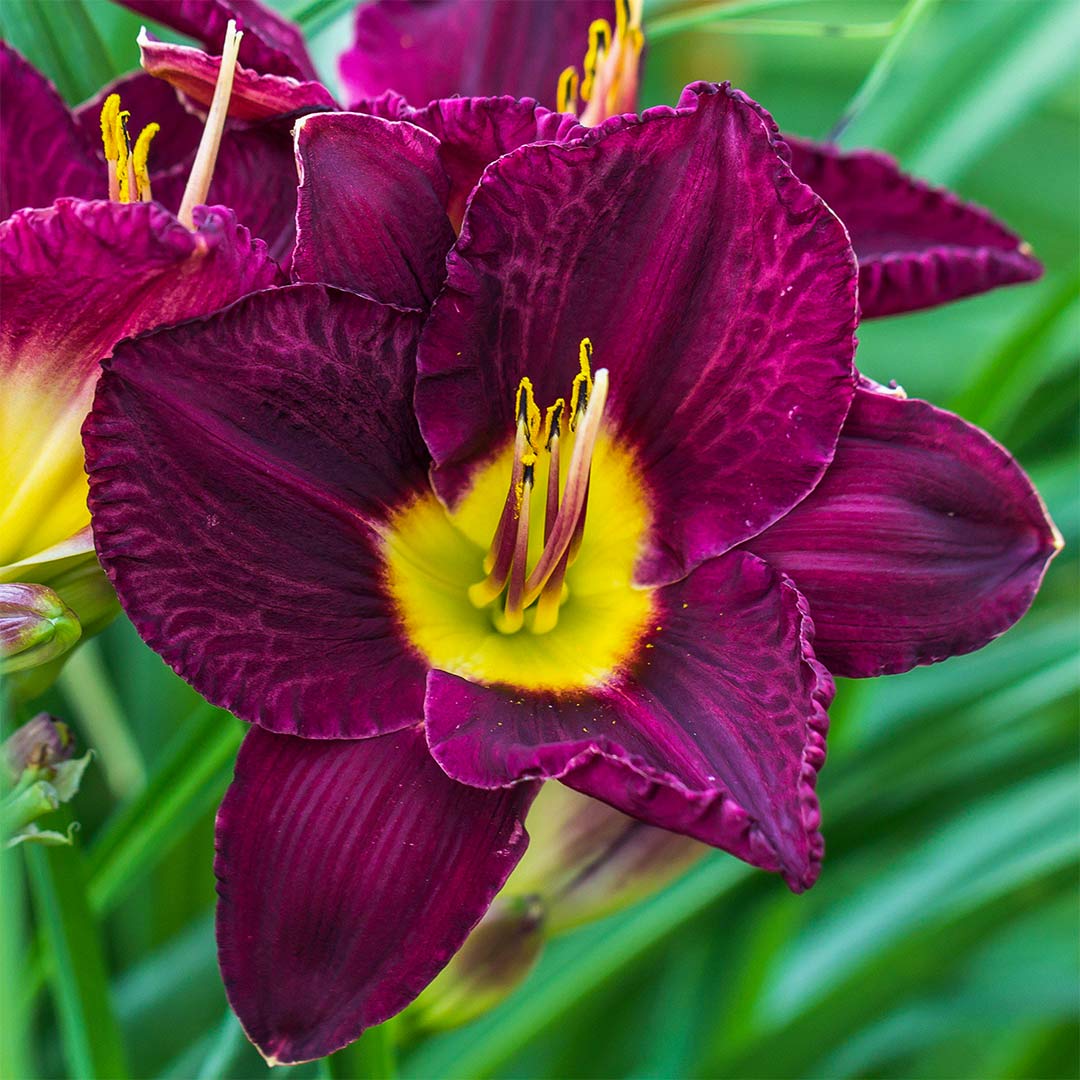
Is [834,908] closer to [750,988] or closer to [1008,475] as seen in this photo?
[750,988]

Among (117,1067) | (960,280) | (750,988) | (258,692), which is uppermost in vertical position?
(960,280)

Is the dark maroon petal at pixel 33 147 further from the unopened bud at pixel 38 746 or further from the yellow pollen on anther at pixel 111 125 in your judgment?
the unopened bud at pixel 38 746

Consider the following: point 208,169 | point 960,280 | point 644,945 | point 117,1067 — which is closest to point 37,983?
point 117,1067

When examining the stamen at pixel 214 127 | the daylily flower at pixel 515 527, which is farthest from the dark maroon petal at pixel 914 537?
the stamen at pixel 214 127

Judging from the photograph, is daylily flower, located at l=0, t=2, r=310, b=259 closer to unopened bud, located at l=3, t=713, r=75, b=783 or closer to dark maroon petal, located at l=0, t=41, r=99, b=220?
dark maroon petal, located at l=0, t=41, r=99, b=220

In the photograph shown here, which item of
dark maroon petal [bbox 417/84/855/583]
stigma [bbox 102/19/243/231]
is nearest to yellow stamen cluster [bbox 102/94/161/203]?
stigma [bbox 102/19/243/231]

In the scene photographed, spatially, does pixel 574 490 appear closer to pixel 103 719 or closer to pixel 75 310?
pixel 75 310

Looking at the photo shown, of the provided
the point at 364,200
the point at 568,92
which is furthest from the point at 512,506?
the point at 568,92
